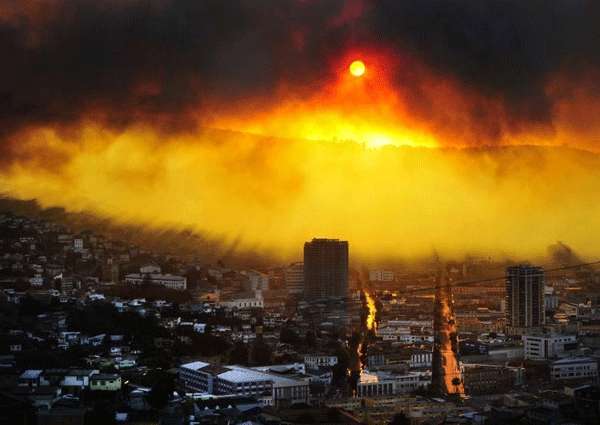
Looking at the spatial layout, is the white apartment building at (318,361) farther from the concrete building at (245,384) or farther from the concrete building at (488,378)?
the concrete building at (488,378)

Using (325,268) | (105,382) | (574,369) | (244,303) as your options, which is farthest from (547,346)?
(105,382)

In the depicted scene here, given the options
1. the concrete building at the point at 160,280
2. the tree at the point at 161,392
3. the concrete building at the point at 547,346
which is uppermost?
the concrete building at the point at 160,280

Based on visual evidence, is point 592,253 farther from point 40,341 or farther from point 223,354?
point 40,341

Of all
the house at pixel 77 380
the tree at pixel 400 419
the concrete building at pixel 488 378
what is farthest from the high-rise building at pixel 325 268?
the tree at pixel 400 419

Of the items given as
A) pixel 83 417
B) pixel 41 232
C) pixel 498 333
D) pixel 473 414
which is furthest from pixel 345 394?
pixel 41 232

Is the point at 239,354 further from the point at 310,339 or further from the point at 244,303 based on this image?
the point at 244,303
